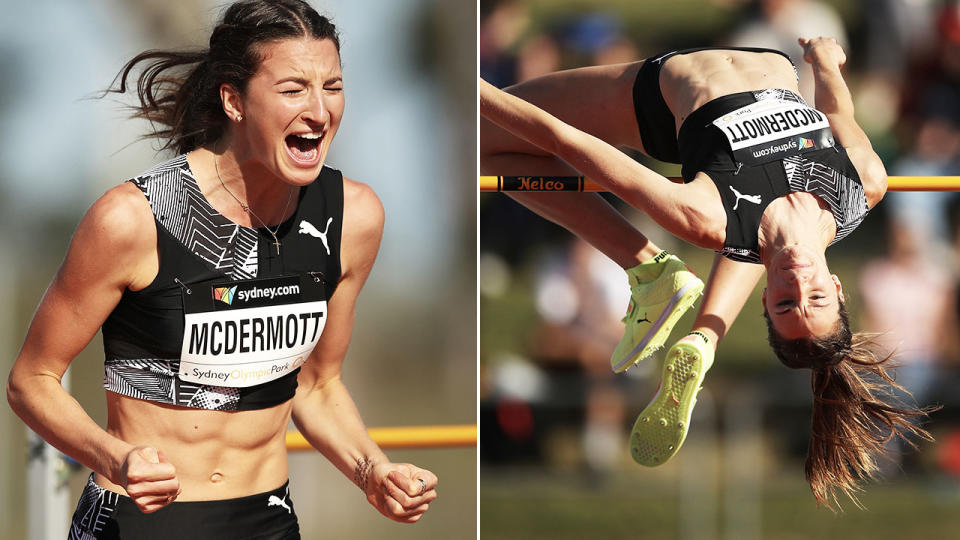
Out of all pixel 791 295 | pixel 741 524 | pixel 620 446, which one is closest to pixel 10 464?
pixel 620 446

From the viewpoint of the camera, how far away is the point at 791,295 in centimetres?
319

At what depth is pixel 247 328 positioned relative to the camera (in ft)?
7.23

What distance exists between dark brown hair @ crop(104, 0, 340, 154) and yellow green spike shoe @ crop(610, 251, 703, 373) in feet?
4.97

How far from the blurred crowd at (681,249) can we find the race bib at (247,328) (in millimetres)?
3758

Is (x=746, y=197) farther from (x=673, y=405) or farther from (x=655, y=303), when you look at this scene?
(x=673, y=405)

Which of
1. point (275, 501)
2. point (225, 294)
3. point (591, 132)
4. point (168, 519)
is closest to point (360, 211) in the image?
point (225, 294)

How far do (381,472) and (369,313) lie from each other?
Answer: 5880 mm

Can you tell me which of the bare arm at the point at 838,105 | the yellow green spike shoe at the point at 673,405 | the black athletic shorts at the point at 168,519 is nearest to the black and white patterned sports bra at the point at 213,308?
the black athletic shorts at the point at 168,519

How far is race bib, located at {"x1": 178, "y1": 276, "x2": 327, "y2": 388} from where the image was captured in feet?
7.10

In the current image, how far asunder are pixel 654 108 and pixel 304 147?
166 cm

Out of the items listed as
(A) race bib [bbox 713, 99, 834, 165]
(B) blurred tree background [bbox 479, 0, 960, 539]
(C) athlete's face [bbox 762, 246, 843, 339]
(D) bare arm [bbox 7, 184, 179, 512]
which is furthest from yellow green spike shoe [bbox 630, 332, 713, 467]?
(B) blurred tree background [bbox 479, 0, 960, 539]

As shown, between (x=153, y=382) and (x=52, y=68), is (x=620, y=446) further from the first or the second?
(x=153, y=382)

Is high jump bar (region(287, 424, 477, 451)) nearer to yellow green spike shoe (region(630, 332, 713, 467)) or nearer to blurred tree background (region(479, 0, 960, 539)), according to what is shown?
yellow green spike shoe (region(630, 332, 713, 467))

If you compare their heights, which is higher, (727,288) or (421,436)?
(727,288)
